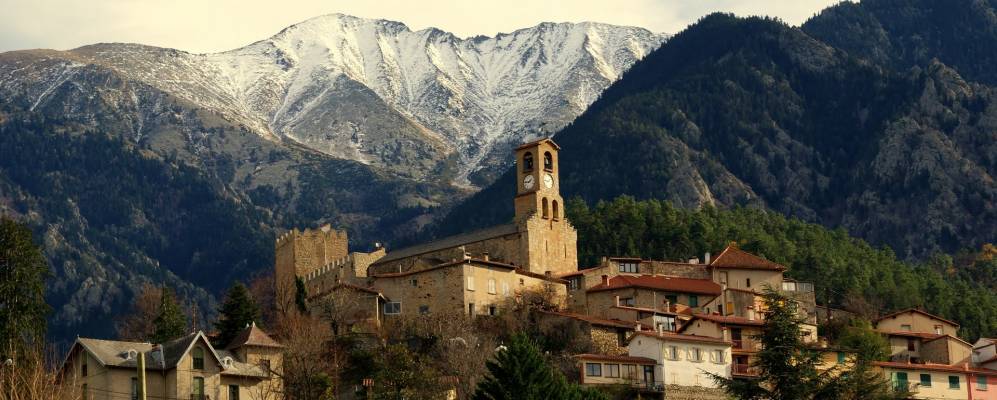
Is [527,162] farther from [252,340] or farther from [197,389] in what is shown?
[197,389]

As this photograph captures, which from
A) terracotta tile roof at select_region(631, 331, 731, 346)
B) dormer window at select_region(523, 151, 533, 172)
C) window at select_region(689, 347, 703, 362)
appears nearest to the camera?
terracotta tile roof at select_region(631, 331, 731, 346)

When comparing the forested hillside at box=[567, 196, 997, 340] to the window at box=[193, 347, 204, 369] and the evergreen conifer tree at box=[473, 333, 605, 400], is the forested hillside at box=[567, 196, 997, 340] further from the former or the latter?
the evergreen conifer tree at box=[473, 333, 605, 400]

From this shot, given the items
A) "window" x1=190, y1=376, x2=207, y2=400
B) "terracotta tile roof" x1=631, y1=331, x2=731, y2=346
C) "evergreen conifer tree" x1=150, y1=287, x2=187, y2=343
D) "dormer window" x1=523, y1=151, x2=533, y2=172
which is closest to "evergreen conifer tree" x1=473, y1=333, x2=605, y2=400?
"window" x1=190, y1=376, x2=207, y2=400

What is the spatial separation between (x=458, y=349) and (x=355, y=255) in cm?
3055

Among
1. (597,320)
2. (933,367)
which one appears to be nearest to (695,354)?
(597,320)

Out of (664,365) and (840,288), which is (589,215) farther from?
(664,365)

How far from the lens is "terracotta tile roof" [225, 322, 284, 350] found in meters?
95.8

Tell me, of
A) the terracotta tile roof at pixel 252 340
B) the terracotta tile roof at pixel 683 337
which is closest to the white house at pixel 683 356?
the terracotta tile roof at pixel 683 337

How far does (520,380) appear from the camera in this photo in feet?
256

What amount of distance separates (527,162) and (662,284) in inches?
726

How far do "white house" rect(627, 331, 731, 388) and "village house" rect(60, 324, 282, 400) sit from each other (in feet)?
83.2

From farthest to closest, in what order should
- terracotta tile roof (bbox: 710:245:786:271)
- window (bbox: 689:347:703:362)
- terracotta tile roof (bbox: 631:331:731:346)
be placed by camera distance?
terracotta tile roof (bbox: 710:245:786:271)
window (bbox: 689:347:703:362)
terracotta tile roof (bbox: 631:331:731:346)

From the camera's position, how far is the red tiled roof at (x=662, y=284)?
12175cm

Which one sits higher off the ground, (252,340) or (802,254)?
(802,254)
